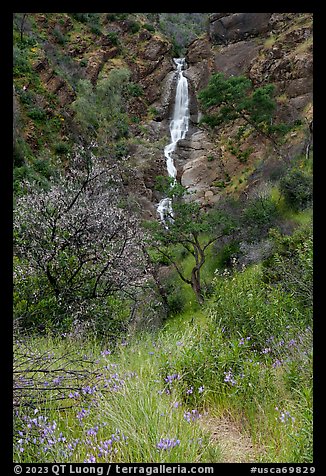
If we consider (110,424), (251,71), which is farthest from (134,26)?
(110,424)

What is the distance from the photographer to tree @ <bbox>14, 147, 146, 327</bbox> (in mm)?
5082

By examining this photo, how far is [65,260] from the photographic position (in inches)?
210

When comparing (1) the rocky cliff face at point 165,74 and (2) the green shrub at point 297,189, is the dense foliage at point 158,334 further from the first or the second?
(1) the rocky cliff face at point 165,74

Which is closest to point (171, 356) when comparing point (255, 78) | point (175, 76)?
point (255, 78)

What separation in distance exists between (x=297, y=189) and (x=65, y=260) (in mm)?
10670

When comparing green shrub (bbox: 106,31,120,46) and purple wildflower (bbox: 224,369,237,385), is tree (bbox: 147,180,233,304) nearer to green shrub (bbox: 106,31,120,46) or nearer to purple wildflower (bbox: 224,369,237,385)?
purple wildflower (bbox: 224,369,237,385)

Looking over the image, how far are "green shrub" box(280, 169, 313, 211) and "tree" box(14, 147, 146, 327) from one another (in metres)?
8.98

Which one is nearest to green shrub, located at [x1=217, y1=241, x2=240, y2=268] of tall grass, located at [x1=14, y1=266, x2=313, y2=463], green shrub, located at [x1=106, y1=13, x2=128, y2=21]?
tall grass, located at [x1=14, y1=266, x2=313, y2=463]

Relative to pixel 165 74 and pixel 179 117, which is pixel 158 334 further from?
pixel 165 74

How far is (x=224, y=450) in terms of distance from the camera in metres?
1.94

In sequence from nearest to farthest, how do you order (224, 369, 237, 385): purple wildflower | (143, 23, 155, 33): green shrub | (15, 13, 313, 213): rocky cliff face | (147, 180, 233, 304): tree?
(224, 369, 237, 385): purple wildflower < (147, 180, 233, 304): tree < (15, 13, 313, 213): rocky cliff face < (143, 23, 155, 33): green shrub

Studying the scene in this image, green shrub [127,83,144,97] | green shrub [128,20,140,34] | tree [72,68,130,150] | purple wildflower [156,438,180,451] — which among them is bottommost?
purple wildflower [156,438,180,451]

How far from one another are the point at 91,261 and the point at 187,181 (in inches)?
743
